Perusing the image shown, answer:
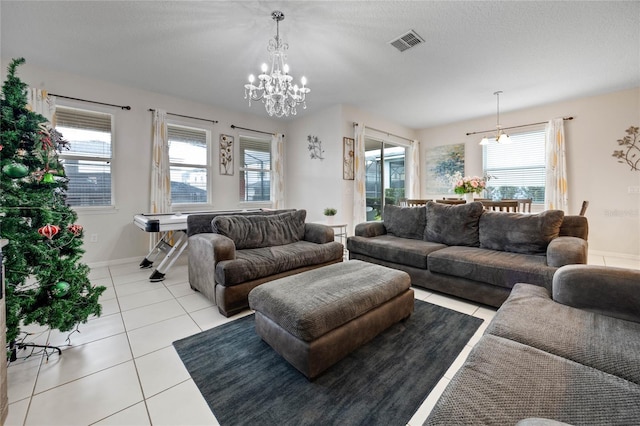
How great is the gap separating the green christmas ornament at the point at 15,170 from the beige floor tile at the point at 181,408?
143 centimetres

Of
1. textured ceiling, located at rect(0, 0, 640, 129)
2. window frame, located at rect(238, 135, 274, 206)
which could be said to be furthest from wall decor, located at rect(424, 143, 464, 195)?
window frame, located at rect(238, 135, 274, 206)

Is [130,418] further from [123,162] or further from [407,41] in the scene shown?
[123,162]

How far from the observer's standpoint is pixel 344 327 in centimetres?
152

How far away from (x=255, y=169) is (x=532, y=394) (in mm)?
5241

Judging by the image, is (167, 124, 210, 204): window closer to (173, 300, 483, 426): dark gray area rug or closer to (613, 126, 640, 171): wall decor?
(173, 300, 483, 426): dark gray area rug

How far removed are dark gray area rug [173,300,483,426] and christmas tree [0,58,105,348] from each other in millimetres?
777

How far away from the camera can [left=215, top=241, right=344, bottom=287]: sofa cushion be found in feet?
7.04

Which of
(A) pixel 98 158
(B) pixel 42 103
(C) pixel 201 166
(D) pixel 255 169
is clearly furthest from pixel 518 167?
(B) pixel 42 103

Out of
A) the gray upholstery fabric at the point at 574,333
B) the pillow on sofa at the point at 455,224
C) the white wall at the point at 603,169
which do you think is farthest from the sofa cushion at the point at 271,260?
the white wall at the point at 603,169

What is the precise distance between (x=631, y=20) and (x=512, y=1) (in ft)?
4.20

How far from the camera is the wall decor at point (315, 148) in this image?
4.93m

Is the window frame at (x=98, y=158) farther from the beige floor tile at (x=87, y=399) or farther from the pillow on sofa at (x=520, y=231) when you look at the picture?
the pillow on sofa at (x=520, y=231)

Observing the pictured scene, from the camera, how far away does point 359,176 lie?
4887 mm

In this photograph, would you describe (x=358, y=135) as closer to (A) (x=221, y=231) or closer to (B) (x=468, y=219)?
(B) (x=468, y=219)
